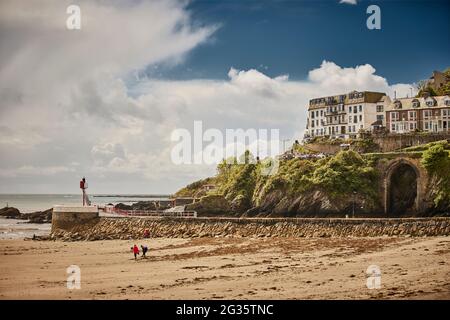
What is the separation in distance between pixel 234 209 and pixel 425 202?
16.1m

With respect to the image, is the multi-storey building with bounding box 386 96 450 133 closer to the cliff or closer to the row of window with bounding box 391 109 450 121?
the row of window with bounding box 391 109 450 121

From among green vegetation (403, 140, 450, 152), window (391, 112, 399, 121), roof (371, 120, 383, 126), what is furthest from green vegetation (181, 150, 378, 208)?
roof (371, 120, 383, 126)

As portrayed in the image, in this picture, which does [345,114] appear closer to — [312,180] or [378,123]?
[378,123]

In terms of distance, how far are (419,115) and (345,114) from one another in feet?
30.6

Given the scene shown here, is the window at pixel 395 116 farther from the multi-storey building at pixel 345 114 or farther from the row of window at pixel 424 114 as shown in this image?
the multi-storey building at pixel 345 114

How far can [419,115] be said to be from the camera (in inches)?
2115

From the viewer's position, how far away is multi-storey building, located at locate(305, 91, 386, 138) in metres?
59.0

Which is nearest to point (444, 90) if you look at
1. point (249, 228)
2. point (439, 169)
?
point (439, 169)

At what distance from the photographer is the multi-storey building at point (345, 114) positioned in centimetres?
5903
